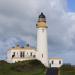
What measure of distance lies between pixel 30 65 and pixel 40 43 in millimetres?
13430

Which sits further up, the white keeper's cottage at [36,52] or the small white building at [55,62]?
the white keeper's cottage at [36,52]

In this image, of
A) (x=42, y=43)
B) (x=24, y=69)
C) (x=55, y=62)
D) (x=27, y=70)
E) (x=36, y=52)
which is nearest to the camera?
(x=27, y=70)

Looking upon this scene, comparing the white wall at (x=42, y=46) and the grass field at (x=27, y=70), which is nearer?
the grass field at (x=27, y=70)

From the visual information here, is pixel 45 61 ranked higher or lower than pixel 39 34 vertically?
lower

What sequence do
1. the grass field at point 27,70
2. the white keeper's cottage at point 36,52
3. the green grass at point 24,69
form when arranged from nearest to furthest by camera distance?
the grass field at point 27,70, the green grass at point 24,69, the white keeper's cottage at point 36,52

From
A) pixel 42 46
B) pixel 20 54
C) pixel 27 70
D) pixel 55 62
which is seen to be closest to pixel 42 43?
pixel 42 46

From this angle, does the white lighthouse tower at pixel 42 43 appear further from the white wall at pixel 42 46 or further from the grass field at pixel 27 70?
the grass field at pixel 27 70

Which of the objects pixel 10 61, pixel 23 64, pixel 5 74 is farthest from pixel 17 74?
pixel 10 61

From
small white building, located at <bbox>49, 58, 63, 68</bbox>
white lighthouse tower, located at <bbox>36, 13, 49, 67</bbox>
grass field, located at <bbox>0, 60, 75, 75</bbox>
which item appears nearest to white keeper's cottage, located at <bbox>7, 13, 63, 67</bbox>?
white lighthouse tower, located at <bbox>36, 13, 49, 67</bbox>

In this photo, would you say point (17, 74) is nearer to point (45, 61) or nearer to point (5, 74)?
point (5, 74)

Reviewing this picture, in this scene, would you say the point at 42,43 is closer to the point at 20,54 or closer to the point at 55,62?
the point at 20,54

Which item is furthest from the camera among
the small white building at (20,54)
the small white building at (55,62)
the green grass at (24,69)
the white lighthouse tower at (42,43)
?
the small white building at (55,62)

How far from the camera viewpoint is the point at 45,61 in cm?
8700

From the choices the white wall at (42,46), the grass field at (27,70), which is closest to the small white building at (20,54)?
the white wall at (42,46)
